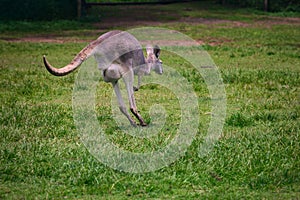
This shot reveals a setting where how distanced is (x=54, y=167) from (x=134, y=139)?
1.31 m

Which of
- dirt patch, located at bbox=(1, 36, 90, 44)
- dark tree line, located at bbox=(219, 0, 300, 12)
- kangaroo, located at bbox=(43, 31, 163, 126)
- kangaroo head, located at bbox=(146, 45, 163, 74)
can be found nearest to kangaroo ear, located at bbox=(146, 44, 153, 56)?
kangaroo head, located at bbox=(146, 45, 163, 74)

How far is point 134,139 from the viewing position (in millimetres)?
7109

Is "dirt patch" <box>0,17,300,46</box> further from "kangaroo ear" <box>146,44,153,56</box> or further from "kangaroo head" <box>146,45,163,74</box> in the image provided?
"kangaroo ear" <box>146,44,153,56</box>

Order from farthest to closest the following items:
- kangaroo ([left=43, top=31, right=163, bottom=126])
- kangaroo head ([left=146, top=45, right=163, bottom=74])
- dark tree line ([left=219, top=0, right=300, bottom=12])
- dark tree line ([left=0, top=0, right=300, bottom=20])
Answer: dark tree line ([left=219, top=0, right=300, bottom=12]) < dark tree line ([left=0, top=0, right=300, bottom=20]) < kangaroo head ([left=146, top=45, right=163, bottom=74]) < kangaroo ([left=43, top=31, right=163, bottom=126])

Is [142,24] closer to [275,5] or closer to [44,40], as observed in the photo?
[44,40]

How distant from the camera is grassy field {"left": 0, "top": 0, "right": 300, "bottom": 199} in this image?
561cm

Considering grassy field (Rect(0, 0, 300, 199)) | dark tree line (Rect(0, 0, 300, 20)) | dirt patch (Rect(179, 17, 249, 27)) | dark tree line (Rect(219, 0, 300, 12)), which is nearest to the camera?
grassy field (Rect(0, 0, 300, 199))

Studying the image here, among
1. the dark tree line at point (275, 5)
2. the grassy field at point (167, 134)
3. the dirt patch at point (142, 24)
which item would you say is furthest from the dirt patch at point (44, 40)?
the dark tree line at point (275, 5)

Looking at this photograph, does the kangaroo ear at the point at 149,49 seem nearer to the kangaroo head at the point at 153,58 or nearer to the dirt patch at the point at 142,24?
the kangaroo head at the point at 153,58

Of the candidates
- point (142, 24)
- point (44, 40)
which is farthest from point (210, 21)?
point (44, 40)

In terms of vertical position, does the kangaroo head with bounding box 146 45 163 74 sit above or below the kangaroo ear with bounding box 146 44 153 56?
below

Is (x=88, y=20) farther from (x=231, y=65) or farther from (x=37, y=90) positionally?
(x=37, y=90)

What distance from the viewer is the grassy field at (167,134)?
5.61 metres

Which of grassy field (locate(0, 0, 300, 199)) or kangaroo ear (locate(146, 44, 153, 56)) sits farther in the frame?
kangaroo ear (locate(146, 44, 153, 56))
